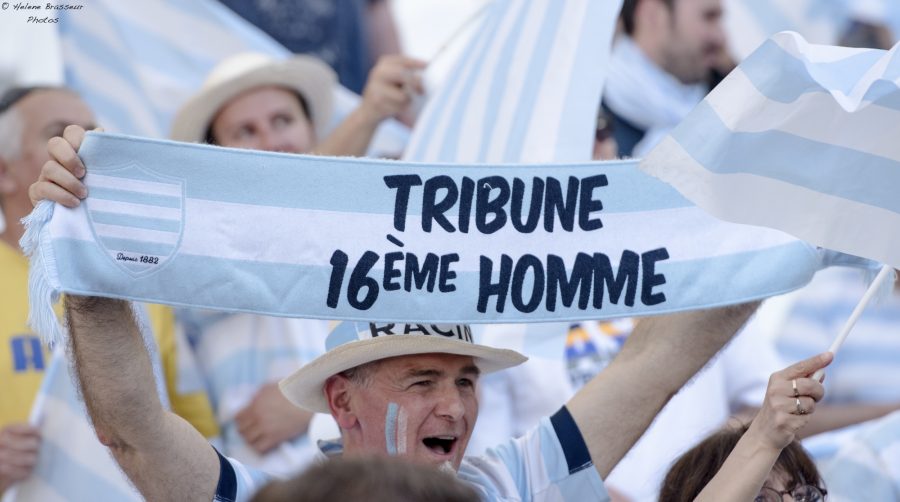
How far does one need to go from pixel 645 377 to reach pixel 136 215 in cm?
120

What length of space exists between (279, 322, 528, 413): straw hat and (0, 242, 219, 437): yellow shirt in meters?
1.09

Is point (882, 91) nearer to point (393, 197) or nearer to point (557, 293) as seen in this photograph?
point (557, 293)

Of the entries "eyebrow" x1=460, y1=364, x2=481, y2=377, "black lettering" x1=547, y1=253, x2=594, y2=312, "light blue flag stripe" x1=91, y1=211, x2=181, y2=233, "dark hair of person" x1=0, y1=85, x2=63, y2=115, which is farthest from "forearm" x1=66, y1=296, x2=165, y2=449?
"dark hair of person" x1=0, y1=85, x2=63, y2=115

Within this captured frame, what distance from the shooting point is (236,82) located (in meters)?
4.88

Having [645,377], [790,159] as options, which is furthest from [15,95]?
[790,159]

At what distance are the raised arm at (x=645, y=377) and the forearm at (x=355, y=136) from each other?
5.12 feet

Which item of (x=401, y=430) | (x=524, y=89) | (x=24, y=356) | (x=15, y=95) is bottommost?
(x=401, y=430)

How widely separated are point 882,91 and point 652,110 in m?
3.16

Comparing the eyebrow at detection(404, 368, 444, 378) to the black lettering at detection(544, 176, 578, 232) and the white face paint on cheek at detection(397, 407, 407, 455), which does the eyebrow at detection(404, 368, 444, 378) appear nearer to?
the white face paint on cheek at detection(397, 407, 407, 455)

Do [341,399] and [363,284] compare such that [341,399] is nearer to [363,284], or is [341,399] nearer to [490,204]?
[363,284]

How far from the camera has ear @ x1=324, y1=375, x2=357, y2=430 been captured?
3203 mm

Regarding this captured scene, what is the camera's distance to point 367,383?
10.4ft

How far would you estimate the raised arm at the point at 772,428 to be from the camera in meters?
2.70

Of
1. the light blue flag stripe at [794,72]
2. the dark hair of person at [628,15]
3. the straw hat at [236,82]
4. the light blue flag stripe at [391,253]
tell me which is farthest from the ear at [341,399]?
the dark hair of person at [628,15]
